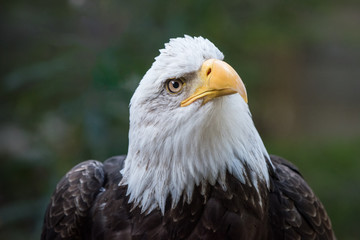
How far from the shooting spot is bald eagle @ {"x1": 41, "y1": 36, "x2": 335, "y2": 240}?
2.51 meters

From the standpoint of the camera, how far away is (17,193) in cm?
623

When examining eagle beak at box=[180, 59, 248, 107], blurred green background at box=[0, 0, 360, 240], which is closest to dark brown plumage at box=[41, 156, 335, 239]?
eagle beak at box=[180, 59, 248, 107]

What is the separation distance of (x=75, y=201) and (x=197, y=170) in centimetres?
99

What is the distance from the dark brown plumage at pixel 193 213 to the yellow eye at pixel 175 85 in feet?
1.81

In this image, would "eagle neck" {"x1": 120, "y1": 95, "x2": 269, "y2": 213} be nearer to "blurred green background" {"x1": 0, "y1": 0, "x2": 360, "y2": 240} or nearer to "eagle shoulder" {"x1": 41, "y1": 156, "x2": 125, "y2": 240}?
"eagle shoulder" {"x1": 41, "y1": 156, "x2": 125, "y2": 240}

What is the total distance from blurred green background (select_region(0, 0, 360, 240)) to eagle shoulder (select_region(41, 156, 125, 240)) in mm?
1215

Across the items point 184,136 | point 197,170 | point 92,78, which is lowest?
point 197,170

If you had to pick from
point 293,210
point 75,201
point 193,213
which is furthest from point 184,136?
point 75,201

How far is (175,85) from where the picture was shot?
8.43 ft

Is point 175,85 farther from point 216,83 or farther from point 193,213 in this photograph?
point 193,213

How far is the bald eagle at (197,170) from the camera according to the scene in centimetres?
251

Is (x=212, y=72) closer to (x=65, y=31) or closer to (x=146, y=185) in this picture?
(x=146, y=185)

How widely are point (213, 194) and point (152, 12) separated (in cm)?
262

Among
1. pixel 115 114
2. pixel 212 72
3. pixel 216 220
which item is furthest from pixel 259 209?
pixel 115 114
